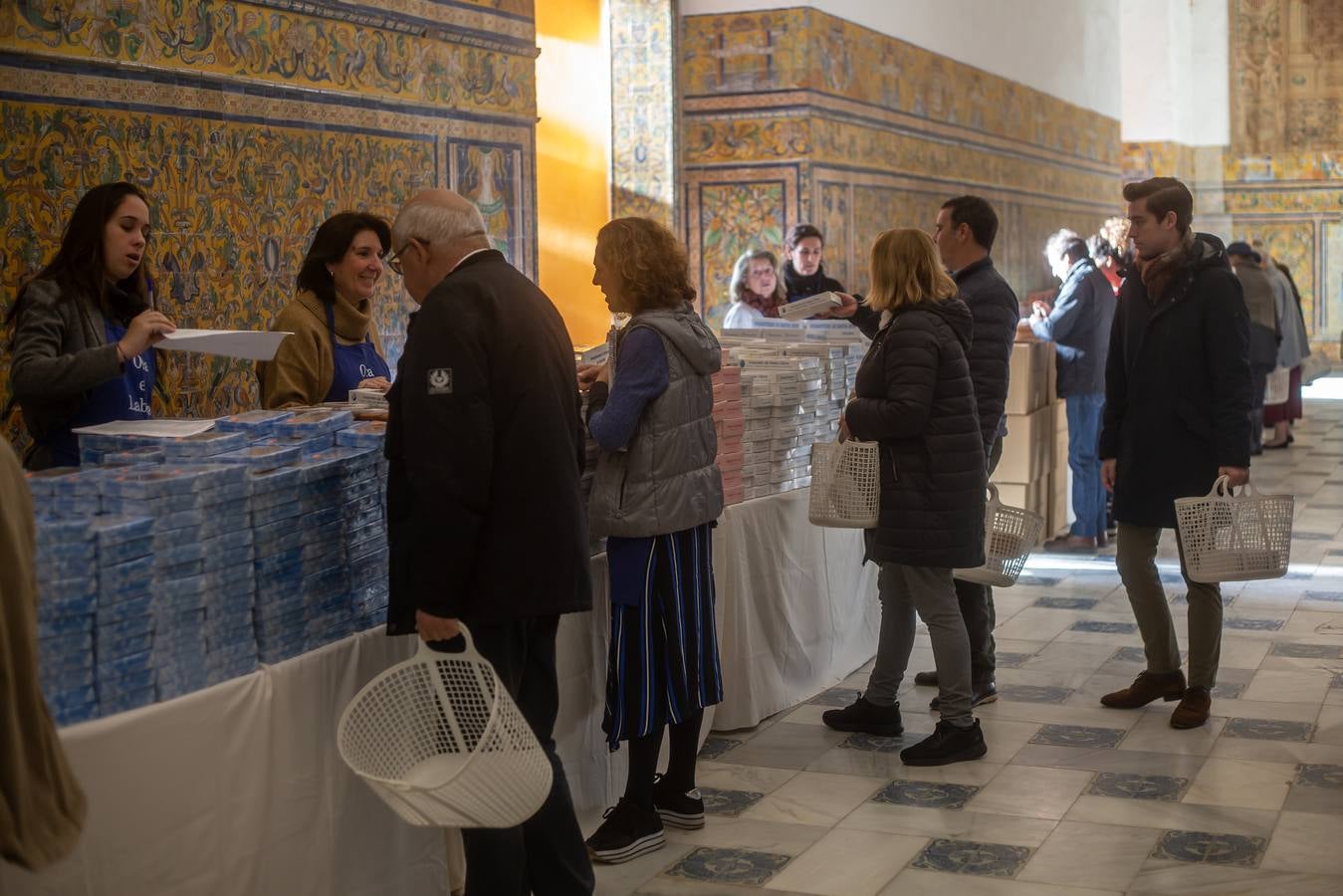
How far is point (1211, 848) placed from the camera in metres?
4.61

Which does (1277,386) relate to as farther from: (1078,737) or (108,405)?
(108,405)

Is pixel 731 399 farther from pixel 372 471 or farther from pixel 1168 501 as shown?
pixel 372 471

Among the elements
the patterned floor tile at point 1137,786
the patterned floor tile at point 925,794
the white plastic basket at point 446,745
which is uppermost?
the white plastic basket at point 446,745

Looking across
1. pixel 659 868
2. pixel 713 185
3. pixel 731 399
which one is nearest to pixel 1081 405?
pixel 713 185

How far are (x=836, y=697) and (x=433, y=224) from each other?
3.41 m

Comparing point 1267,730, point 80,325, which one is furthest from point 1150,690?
point 80,325

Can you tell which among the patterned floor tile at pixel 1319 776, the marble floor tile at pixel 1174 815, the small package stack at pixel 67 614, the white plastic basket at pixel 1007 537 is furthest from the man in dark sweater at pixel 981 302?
the small package stack at pixel 67 614

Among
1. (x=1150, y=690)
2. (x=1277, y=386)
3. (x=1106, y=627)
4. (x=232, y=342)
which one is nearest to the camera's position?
(x=232, y=342)

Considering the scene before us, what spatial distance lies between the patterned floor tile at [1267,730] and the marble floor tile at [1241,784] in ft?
1.13

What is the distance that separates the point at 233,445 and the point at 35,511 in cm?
61

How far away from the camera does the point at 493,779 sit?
3.39 m

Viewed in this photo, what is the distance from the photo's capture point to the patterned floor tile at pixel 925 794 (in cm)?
511

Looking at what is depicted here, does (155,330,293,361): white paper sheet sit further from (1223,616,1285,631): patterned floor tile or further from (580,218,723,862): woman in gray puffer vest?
(1223,616,1285,631): patterned floor tile

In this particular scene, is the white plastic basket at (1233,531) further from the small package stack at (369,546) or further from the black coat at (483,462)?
the small package stack at (369,546)
